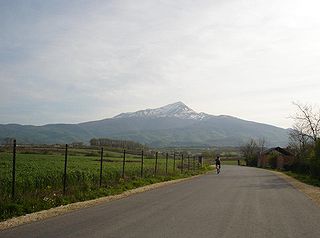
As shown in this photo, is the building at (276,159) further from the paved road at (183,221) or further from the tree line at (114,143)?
the paved road at (183,221)

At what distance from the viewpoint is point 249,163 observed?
106 m

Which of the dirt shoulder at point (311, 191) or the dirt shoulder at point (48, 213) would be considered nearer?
the dirt shoulder at point (48, 213)

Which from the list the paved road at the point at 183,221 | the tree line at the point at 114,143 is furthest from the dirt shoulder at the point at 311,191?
the tree line at the point at 114,143

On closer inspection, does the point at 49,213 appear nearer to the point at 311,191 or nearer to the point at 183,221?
the point at 183,221

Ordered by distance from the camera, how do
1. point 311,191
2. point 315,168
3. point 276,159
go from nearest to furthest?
point 311,191 < point 315,168 < point 276,159

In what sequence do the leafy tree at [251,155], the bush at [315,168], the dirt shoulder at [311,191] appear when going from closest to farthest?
the dirt shoulder at [311,191]
the bush at [315,168]
the leafy tree at [251,155]

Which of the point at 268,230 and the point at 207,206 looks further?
the point at 207,206

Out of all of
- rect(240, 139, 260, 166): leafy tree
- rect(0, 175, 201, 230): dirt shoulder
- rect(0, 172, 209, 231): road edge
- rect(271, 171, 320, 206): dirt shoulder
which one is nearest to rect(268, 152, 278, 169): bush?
rect(240, 139, 260, 166): leafy tree

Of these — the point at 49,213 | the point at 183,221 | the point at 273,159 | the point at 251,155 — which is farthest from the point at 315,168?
the point at 251,155

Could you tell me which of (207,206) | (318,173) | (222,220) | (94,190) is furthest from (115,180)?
(318,173)

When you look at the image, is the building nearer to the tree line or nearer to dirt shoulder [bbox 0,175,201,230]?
the tree line

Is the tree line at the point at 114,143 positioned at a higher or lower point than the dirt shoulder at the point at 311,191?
higher

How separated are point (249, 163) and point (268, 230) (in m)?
96.9

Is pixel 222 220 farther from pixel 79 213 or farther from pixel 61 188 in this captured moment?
pixel 61 188
